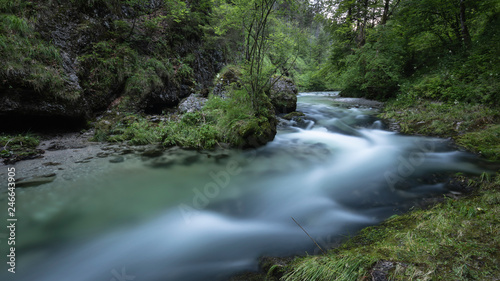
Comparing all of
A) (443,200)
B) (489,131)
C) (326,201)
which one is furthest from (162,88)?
(489,131)

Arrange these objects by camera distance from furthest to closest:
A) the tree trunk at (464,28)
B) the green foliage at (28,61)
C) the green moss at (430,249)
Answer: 1. the tree trunk at (464,28)
2. the green foliage at (28,61)
3. the green moss at (430,249)

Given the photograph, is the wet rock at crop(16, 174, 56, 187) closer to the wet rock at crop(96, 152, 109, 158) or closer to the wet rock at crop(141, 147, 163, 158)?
the wet rock at crop(96, 152, 109, 158)

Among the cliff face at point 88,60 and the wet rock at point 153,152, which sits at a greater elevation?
the cliff face at point 88,60

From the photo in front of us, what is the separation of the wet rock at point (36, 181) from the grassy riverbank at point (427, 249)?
4.20 m

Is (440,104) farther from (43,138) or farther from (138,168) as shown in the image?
(43,138)

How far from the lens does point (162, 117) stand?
741 cm

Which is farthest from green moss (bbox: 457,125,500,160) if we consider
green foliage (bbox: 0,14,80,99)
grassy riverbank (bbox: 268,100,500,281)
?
green foliage (bbox: 0,14,80,99)

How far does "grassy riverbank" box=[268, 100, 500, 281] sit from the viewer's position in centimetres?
136

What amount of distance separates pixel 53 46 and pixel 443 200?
9519 millimetres

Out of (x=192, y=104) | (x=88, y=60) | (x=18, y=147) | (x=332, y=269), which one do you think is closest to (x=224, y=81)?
(x=192, y=104)

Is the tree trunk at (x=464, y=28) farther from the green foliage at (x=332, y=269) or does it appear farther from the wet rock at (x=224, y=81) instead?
the green foliage at (x=332, y=269)

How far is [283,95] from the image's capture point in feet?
31.9

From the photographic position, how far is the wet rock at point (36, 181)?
3.41 meters

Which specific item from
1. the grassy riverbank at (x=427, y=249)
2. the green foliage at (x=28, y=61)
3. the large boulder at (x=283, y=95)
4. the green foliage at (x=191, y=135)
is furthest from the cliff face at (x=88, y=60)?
the grassy riverbank at (x=427, y=249)
